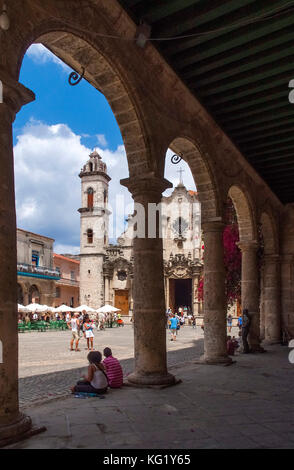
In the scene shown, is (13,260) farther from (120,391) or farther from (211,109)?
(211,109)

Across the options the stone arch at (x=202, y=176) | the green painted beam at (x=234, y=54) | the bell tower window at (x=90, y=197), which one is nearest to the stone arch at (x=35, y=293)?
the bell tower window at (x=90, y=197)

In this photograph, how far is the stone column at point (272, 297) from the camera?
41.7ft

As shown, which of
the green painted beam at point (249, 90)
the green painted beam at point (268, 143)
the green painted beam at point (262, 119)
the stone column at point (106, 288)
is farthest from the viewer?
the stone column at point (106, 288)

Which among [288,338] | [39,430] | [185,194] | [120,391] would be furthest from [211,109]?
[185,194]

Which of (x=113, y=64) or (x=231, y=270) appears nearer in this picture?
(x=113, y=64)

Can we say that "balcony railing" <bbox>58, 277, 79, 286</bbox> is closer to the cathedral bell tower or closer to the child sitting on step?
the cathedral bell tower

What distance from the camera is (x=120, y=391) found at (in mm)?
5527

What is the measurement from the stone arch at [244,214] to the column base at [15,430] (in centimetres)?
734

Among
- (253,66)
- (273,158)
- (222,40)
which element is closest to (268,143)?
(273,158)

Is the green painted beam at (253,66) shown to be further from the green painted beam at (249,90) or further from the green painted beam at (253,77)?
the green painted beam at (249,90)

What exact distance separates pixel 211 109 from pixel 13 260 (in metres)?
5.30

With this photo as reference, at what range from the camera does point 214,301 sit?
811 cm

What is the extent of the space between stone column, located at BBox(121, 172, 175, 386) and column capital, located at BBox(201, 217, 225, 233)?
2.37 metres

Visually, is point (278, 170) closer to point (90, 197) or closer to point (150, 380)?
point (150, 380)
